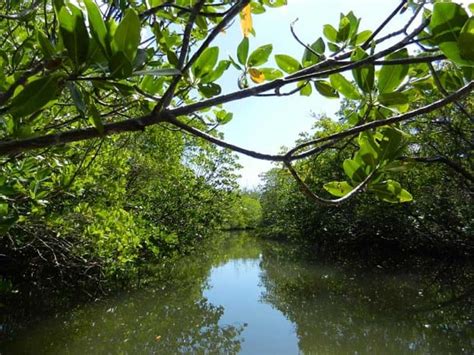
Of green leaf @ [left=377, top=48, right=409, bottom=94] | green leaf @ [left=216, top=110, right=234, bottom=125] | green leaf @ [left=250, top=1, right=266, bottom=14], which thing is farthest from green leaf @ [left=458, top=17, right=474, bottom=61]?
green leaf @ [left=250, top=1, right=266, bottom=14]

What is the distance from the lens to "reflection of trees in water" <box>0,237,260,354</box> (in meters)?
5.23

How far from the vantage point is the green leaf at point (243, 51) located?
1.01 meters

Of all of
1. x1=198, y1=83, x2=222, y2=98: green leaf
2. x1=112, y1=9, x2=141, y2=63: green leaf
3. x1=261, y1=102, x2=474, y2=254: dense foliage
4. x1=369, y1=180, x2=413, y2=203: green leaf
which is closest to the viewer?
x1=112, y1=9, x2=141, y2=63: green leaf

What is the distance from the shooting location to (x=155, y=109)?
26.7 inches

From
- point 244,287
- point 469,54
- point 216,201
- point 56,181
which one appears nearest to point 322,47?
point 469,54

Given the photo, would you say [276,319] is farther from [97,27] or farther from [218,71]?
[97,27]

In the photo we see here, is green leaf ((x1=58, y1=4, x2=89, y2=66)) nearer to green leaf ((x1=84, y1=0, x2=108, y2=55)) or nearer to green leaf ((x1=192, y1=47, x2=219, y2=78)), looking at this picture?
green leaf ((x1=84, y1=0, x2=108, y2=55))

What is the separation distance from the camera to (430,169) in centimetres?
1053

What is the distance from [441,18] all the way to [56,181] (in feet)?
7.90

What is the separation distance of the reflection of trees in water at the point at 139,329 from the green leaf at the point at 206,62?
513 cm

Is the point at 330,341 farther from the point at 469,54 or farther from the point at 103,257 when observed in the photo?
the point at 469,54

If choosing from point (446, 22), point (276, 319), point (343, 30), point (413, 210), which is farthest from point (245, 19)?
point (413, 210)

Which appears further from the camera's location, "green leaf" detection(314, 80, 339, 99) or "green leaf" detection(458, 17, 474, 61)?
"green leaf" detection(314, 80, 339, 99)

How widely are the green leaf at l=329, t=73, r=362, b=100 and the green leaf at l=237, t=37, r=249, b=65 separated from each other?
26 centimetres
